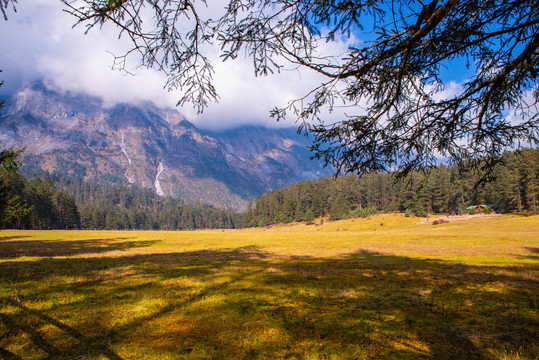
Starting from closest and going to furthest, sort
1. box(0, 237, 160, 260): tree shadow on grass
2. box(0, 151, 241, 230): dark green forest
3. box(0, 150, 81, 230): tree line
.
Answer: box(0, 237, 160, 260): tree shadow on grass < box(0, 151, 241, 230): dark green forest < box(0, 150, 81, 230): tree line

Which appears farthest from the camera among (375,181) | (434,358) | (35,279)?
(375,181)

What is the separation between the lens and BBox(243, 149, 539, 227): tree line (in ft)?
240

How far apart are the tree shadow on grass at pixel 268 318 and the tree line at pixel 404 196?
195 ft

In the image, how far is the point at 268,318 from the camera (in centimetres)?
490

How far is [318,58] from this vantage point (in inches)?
195

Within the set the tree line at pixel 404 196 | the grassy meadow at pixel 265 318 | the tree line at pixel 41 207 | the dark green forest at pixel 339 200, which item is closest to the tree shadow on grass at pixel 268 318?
the grassy meadow at pixel 265 318

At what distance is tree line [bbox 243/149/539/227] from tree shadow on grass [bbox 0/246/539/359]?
195ft

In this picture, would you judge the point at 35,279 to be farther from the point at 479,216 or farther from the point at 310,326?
the point at 479,216

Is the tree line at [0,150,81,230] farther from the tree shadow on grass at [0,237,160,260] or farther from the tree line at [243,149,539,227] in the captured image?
the tree line at [243,149,539,227]

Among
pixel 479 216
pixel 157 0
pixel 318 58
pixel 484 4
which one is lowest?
pixel 479 216

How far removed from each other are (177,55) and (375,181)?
12717 cm

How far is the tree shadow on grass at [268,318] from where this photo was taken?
12.2ft

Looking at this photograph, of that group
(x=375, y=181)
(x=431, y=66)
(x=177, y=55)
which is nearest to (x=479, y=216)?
(x=375, y=181)

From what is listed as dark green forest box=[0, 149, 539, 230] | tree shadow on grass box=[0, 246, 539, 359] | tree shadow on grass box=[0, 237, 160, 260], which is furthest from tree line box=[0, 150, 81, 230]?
tree shadow on grass box=[0, 246, 539, 359]
